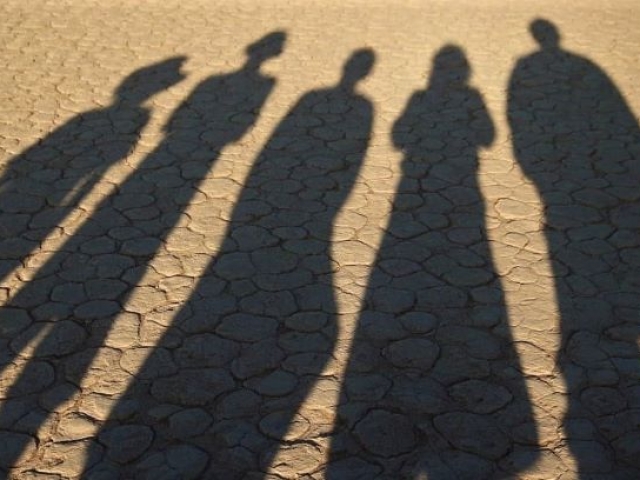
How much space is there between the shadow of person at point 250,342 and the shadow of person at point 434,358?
26cm

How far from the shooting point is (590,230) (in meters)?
4.69

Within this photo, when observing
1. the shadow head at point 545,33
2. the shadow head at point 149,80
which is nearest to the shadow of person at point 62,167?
the shadow head at point 149,80

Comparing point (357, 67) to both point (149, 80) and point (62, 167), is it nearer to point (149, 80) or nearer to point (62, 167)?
point (149, 80)

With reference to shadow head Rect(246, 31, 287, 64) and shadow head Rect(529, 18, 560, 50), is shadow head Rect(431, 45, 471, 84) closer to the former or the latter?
shadow head Rect(529, 18, 560, 50)

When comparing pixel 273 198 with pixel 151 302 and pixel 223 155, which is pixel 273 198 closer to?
pixel 223 155

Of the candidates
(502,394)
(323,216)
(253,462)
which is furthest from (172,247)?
(502,394)

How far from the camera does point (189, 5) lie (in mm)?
9492

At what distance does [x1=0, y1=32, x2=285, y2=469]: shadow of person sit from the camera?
134 inches

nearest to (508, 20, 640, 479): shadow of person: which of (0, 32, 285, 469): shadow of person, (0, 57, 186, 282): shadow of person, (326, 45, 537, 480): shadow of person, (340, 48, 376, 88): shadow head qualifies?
(326, 45, 537, 480): shadow of person

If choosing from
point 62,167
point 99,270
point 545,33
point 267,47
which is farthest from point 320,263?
point 545,33

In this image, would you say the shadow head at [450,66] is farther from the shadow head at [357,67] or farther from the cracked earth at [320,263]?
the shadow head at [357,67]

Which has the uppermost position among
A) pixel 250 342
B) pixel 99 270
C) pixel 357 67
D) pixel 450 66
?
pixel 357 67

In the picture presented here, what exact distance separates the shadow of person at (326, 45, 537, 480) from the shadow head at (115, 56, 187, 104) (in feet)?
8.67

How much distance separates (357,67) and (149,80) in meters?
1.92
